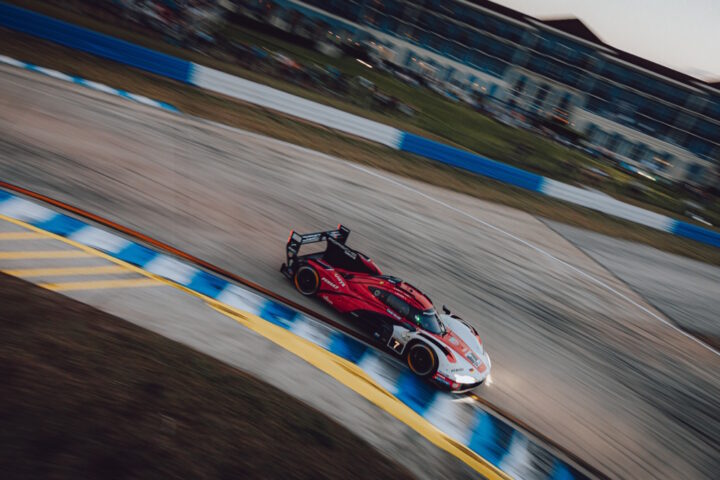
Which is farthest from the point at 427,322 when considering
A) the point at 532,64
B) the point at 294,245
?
the point at 532,64

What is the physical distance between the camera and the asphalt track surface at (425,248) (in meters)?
9.54

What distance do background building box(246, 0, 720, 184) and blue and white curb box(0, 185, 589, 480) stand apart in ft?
199

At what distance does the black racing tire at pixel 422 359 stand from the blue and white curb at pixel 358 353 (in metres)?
0.17

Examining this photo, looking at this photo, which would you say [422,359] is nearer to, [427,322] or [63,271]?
[427,322]

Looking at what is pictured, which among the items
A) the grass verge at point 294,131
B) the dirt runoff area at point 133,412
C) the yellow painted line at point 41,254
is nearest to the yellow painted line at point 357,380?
the dirt runoff area at point 133,412

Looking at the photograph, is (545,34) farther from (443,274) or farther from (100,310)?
(100,310)

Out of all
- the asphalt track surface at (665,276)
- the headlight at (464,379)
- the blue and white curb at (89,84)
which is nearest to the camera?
the headlight at (464,379)

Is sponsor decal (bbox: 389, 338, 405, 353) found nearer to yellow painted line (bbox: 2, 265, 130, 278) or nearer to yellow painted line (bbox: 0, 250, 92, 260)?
yellow painted line (bbox: 2, 265, 130, 278)

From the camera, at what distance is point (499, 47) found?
221 ft

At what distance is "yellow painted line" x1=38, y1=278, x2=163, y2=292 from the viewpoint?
726cm

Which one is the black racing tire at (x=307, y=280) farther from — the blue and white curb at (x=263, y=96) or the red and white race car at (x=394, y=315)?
the blue and white curb at (x=263, y=96)

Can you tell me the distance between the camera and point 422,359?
8.53 metres

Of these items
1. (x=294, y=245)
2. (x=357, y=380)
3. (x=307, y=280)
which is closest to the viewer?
(x=357, y=380)

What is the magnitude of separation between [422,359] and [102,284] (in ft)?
16.8
